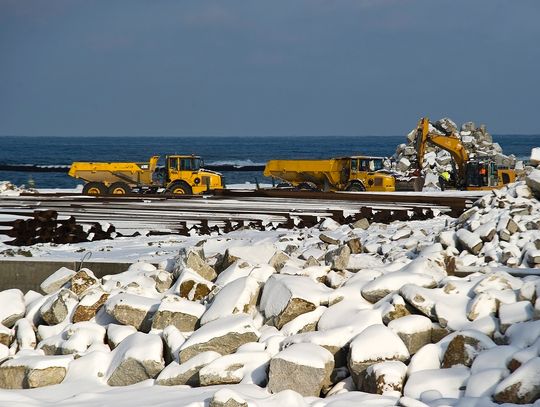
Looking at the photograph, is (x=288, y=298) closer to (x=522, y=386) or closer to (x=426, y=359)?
(x=426, y=359)

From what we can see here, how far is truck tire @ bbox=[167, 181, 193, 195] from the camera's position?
103 ft

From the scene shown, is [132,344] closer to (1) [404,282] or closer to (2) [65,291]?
(2) [65,291]

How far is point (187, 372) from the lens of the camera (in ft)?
24.2

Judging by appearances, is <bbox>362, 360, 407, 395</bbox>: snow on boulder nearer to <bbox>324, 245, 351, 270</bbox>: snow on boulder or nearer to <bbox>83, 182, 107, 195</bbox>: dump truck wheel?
<bbox>324, 245, 351, 270</bbox>: snow on boulder

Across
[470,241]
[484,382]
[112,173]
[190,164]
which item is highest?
[470,241]

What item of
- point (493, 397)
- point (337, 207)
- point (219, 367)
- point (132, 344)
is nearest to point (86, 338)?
point (132, 344)

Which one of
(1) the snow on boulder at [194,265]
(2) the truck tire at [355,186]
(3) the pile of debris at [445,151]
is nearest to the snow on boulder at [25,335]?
(1) the snow on boulder at [194,265]

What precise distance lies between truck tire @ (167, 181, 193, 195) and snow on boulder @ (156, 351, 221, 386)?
23.9m

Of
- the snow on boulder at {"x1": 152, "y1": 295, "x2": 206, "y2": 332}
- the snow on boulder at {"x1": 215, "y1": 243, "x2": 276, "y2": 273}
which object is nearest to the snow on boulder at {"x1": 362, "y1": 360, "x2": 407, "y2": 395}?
the snow on boulder at {"x1": 152, "y1": 295, "x2": 206, "y2": 332}

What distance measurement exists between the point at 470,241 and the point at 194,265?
3.05 metres

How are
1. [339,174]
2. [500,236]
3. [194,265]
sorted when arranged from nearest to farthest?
[194,265], [500,236], [339,174]

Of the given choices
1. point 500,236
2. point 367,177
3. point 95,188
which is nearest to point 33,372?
point 500,236

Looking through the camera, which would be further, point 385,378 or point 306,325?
point 306,325

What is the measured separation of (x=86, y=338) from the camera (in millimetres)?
8336
